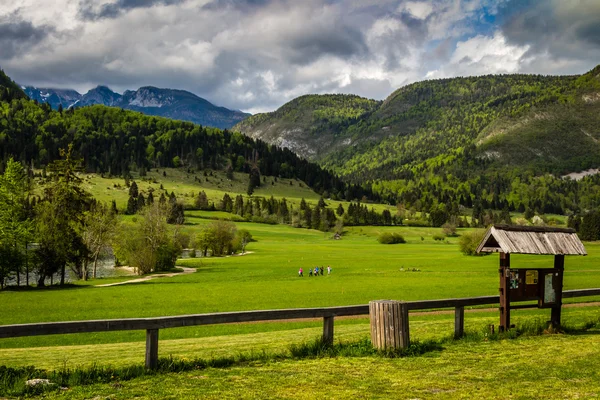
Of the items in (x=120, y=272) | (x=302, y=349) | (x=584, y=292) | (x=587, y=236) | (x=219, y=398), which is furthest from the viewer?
(x=587, y=236)

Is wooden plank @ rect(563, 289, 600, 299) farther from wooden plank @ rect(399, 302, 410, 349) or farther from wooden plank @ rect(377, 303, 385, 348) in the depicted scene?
wooden plank @ rect(377, 303, 385, 348)

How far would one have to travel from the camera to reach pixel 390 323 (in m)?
14.1

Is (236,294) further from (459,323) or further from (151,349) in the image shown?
(151,349)

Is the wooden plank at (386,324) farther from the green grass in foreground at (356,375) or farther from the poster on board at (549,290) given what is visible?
the poster on board at (549,290)

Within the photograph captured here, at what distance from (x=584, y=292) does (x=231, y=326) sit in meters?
22.2

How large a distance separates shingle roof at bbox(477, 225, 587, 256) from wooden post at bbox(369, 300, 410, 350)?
5.53 metres

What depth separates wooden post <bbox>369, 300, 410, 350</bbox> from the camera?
1405 centimetres

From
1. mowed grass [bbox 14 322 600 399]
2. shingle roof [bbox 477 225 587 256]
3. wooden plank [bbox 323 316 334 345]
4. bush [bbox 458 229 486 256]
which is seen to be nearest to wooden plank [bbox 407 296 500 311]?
mowed grass [bbox 14 322 600 399]

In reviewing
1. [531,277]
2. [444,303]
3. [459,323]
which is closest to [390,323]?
[444,303]

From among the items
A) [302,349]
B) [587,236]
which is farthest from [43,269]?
[587,236]

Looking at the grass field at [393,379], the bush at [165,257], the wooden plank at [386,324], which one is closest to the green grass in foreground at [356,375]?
the grass field at [393,379]

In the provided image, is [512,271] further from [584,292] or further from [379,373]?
[379,373]

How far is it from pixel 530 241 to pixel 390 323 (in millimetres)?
7329

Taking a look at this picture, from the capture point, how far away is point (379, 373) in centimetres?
1200
